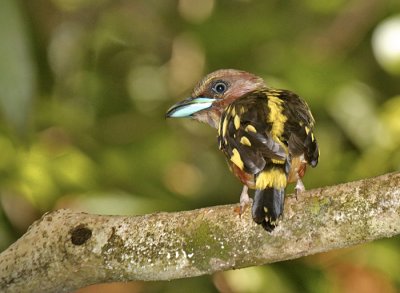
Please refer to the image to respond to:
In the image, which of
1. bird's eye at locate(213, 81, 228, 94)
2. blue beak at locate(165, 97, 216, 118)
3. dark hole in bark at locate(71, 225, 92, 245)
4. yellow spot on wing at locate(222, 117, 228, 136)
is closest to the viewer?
dark hole in bark at locate(71, 225, 92, 245)

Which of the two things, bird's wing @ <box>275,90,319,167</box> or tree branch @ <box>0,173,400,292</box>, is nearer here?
tree branch @ <box>0,173,400,292</box>

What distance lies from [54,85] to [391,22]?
1.85 meters

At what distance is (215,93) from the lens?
4.58 metres

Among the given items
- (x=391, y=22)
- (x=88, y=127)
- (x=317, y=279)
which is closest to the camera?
(x=317, y=279)

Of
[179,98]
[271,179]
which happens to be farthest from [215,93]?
[271,179]

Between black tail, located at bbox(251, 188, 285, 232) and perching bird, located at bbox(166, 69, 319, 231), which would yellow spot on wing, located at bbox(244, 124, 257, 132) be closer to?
perching bird, located at bbox(166, 69, 319, 231)

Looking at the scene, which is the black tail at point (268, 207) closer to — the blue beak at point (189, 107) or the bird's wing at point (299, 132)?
the bird's wing at point (299, 132)

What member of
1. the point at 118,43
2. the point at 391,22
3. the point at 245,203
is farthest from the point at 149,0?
the point at 245,203

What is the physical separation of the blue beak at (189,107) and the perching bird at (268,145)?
0.43 metres

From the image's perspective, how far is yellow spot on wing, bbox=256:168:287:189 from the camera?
128 inches

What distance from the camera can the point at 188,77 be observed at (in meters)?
5.43

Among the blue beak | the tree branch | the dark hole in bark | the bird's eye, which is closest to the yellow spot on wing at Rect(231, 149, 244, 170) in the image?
the tree branch

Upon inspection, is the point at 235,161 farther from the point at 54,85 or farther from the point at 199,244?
the point at 54,85

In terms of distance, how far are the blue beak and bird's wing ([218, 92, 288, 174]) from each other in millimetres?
480
